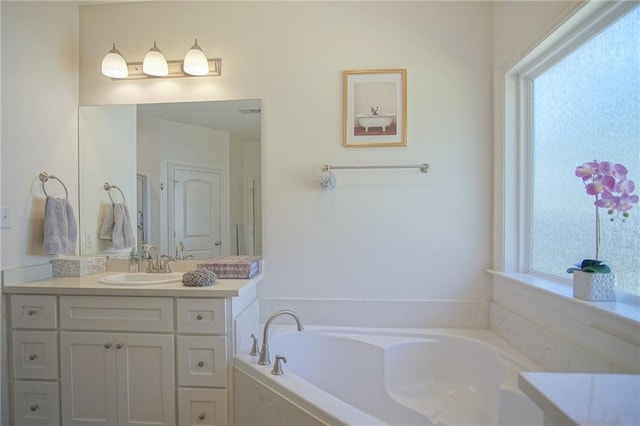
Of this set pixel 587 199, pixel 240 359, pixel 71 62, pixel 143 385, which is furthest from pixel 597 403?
pixel 71 62

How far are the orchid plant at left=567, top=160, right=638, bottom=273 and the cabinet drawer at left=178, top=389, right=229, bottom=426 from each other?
180 cm

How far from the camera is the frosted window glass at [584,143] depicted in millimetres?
1212

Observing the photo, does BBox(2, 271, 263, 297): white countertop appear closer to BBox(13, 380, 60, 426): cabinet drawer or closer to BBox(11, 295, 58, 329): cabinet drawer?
BBox(11, 295, 58, 329): cabinet drawer

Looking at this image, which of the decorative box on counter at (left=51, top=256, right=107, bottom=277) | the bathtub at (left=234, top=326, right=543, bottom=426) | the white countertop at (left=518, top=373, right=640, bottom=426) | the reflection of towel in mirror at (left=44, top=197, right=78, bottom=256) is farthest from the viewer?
the decorative box on counter at (left=51, top=256, right=107, bottom=277)

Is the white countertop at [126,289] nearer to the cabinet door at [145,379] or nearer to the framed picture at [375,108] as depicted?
the cabinet door at [145,379]

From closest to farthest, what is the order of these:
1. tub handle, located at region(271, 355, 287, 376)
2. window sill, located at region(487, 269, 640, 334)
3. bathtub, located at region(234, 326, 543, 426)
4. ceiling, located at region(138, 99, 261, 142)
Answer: window sill, located at region(487, 269, 640, 334) → tub handle, located at region(271, 355, 287, 376) → bathtub, located at region(234, 326, 543, 426) → ceiling, located at region(138, 99, 261, 142)

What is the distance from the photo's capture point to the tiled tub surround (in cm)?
112

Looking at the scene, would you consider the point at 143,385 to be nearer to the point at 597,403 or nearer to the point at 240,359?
the point at 240,359

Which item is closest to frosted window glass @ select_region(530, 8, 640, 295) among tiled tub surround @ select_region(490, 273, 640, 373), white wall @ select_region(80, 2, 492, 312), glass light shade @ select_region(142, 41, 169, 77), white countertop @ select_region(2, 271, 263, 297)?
tiled tub surround @ select_region(490, 273, 640, 373)

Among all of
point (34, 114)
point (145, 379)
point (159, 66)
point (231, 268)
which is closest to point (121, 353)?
point (145, 379)

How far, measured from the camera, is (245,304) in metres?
1.83

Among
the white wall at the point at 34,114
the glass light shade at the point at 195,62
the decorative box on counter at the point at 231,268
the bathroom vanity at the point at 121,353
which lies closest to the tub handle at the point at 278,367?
the bathroom vanity at the point at 121,353

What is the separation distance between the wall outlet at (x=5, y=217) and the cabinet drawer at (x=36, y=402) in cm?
85

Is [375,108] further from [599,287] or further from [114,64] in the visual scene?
[114,64]
